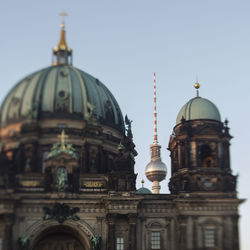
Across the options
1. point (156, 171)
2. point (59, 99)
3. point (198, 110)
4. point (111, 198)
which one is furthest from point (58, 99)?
point (156, 171)

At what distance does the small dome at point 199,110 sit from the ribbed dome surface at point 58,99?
30.7 ft

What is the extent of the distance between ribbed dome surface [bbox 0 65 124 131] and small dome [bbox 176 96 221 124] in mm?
9351

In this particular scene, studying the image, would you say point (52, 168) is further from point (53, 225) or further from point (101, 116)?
point (101, 116)

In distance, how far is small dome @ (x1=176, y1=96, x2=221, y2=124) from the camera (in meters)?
60.0

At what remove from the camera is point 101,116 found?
66125 millimetres

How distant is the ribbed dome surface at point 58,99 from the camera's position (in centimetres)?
6438

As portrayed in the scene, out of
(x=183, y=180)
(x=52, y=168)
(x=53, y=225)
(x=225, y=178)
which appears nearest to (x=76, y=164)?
A: (x=52, y=168)

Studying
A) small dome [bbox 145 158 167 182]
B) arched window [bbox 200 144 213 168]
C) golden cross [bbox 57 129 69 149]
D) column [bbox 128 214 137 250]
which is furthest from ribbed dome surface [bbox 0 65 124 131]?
small dome [bbox 145 158 167 182]

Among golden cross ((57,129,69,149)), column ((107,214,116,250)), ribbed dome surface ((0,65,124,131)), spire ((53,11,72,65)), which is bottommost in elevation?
column ((107,214,116,250))

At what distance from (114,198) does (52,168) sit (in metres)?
6.83

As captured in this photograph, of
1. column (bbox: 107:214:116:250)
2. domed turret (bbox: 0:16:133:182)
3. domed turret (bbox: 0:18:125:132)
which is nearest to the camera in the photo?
column (bbox: 107:214:116:250)

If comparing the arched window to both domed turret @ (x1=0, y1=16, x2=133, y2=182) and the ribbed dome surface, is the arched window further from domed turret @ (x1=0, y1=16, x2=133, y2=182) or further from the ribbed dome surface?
the ribbed dome surface

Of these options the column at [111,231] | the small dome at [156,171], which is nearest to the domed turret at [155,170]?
the small dome at [156,171]

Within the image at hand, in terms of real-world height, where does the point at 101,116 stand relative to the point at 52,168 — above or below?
above
